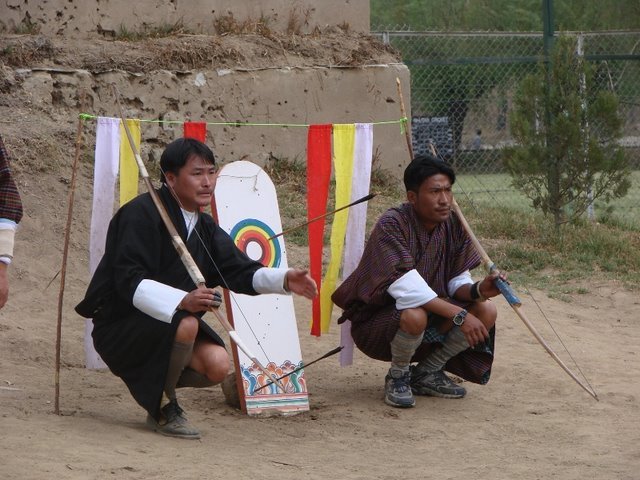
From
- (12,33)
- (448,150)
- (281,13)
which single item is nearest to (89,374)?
(12,33)

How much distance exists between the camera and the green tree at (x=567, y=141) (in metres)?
9.69

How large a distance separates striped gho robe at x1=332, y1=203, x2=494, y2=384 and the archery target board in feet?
1.13

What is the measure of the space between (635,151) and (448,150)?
478 centimetres

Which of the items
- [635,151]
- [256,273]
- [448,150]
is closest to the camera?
[256,273]

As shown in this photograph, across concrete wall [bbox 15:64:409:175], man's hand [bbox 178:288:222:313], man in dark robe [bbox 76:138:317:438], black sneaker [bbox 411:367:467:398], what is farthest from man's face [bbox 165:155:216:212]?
concrete wall [bbox 15:64:409:175]

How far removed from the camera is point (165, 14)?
31.6ft

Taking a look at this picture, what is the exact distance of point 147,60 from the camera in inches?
366

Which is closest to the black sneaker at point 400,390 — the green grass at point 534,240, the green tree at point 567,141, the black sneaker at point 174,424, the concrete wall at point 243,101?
the black sneaker at point 174,424

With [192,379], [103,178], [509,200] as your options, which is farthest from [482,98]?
[192,379]

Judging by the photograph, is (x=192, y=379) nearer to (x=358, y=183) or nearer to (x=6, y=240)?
(x=6, y=240)

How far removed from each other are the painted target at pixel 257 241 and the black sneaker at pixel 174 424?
1.14 metres

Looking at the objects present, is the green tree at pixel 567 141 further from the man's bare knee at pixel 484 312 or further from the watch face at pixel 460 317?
the watch face at pixel 460 317

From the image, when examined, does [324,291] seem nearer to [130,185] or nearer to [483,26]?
[130,185]

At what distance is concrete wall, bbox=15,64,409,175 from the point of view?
8.98 meters
